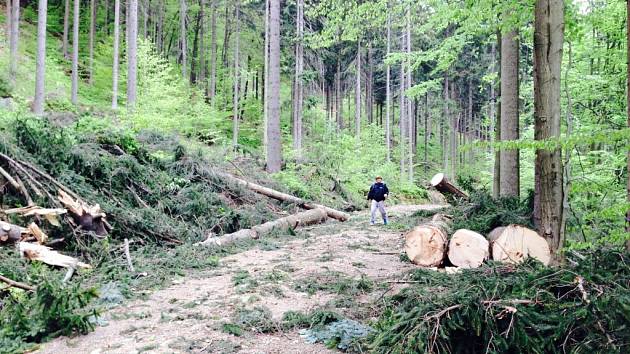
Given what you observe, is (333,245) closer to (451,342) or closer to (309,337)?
(309,337)

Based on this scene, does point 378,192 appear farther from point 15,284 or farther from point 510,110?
point 15,284

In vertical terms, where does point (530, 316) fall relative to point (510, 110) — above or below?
below

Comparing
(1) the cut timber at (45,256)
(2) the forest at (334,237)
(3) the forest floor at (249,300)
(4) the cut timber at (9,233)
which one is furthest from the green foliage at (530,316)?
(4) the cut timber at (9,233)

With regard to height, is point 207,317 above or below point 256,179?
below

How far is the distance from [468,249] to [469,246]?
0.16ft

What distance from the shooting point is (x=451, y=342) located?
323 cm

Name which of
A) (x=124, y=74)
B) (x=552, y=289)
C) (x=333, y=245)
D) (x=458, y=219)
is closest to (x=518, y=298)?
(x=552, y=289)

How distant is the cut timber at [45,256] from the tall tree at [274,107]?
10.4 metres

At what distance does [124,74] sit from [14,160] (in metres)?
22.7

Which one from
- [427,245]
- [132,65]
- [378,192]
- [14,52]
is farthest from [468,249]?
[14,52]

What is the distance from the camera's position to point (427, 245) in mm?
6965

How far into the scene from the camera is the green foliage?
2.85 m

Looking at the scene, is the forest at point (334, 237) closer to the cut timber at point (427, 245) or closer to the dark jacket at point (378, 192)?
the cut timber at point (427, 245)

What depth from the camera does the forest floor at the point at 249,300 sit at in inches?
161
